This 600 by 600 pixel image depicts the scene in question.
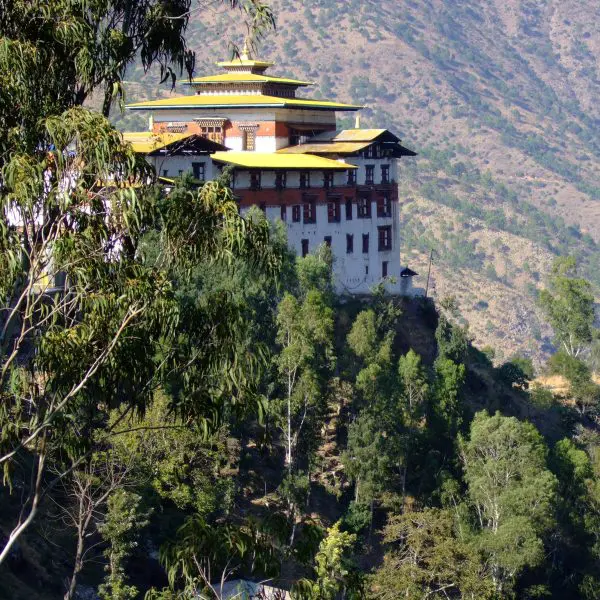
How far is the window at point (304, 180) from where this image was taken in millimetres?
69188

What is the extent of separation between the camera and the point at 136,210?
71.3 ft

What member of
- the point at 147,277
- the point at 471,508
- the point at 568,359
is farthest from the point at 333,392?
the point at 147,277

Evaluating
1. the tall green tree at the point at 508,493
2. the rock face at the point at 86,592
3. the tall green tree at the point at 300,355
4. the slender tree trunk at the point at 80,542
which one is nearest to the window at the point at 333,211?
the tall green tree at the point at 300,355

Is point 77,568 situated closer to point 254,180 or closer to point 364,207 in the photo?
point 254,180

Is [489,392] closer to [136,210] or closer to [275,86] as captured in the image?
[275,86]

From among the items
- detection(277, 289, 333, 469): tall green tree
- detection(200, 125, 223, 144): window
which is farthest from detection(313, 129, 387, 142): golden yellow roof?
detection(277, 289, 333, 469): tall green tree

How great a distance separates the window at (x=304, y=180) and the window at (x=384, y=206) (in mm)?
5766

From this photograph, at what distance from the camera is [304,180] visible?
69.4 m

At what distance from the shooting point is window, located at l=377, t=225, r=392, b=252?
73875 millimetres

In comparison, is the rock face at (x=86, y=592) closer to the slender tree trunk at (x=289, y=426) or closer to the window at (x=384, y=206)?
the slender tree trunk at (x=289, y=426)

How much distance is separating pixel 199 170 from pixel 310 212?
7796mm

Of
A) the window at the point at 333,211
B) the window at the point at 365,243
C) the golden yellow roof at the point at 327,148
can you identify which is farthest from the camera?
the window at the point at 365,243

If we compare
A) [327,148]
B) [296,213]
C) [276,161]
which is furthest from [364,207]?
[276,161]

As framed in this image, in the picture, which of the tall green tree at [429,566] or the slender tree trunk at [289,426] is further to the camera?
the slender tree trunk at [289,426]
